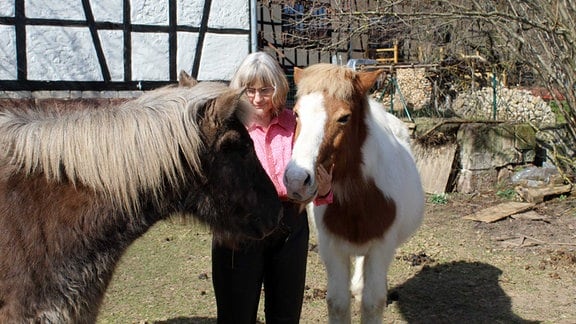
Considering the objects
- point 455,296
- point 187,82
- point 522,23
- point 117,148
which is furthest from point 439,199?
point 117,148

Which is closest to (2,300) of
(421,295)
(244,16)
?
(421,295)

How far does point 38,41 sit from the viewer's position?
6.50 metres

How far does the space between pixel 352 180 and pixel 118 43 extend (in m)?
4.98

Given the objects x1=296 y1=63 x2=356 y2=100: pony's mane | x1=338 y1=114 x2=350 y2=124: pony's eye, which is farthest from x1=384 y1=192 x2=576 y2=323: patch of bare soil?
x1=296 y1=63 x2=356 y2=100: pony's mane

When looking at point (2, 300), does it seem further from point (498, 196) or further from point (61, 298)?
point (498, 196)

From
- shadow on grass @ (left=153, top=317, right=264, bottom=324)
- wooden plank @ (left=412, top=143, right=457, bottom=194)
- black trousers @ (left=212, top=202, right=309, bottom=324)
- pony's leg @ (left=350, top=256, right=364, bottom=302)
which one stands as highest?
black trousers @ (left=212, top=202, right=309, bottom=324)

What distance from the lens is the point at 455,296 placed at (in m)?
4.71

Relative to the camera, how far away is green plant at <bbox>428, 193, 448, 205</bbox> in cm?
794

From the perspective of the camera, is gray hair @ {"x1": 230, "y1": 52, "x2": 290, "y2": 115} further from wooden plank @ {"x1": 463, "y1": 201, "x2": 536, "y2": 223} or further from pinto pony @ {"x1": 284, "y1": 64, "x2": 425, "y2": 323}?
wooden plank @ {"x1": 463, "y1": 201, "x2": 536, "y2": 223}

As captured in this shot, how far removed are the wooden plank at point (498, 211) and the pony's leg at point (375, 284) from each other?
406 cm

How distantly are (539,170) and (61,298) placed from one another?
805 centimetres

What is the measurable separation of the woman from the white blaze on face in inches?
3.2

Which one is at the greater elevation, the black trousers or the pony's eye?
the pony's eye

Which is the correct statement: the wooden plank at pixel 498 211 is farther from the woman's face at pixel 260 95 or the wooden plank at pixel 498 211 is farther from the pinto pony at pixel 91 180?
the pinto pony at pixel 91 180
